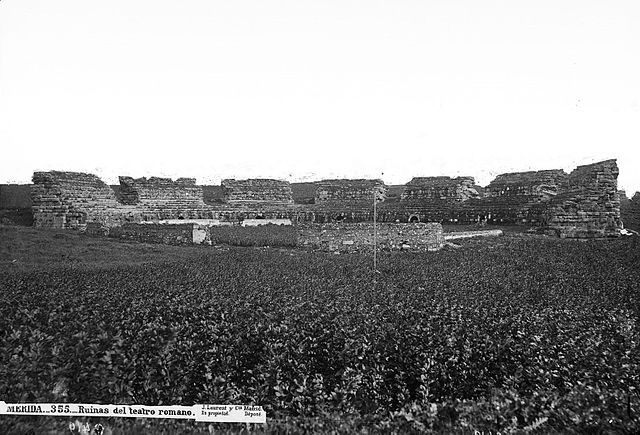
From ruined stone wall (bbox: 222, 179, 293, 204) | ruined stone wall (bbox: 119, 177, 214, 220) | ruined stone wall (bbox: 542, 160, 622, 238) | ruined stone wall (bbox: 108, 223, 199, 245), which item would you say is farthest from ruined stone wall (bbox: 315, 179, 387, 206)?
ruined stone wall (bbox: 108, 223, 199, 245)

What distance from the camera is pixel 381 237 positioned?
2144 cm

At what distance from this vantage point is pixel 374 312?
9.14 m

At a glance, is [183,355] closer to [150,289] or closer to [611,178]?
[150,289]

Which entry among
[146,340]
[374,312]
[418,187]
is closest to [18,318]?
[146,340]

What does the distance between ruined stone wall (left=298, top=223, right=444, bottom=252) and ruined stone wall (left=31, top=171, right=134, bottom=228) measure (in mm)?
17407

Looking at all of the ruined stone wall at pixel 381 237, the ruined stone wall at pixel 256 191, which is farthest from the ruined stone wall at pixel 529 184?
the ruined stone wall at pixel 256 191

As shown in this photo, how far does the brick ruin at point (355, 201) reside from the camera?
26.9 m

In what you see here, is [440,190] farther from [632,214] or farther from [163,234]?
[163,234]

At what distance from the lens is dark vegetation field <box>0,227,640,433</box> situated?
5.51 meters

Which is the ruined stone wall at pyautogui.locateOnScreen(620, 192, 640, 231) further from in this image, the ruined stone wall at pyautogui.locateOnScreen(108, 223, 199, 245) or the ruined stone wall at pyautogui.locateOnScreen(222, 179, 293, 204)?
the ruined stone wall at pyautogui.locateOnScreen(108, 223, 199, 245)

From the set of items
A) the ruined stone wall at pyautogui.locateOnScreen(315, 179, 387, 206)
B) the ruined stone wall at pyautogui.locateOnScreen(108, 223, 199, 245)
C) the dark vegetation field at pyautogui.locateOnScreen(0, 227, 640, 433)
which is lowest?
the dark vegetation field at pyautogui.locateOnScreen(0, 227, 640, 433)

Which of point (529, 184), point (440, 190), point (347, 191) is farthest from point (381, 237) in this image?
point (347, 191)

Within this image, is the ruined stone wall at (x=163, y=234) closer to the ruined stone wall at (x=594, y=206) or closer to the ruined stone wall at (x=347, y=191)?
the ruined stone wall at (x=347, y=191)

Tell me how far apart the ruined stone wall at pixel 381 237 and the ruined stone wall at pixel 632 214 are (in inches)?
723
